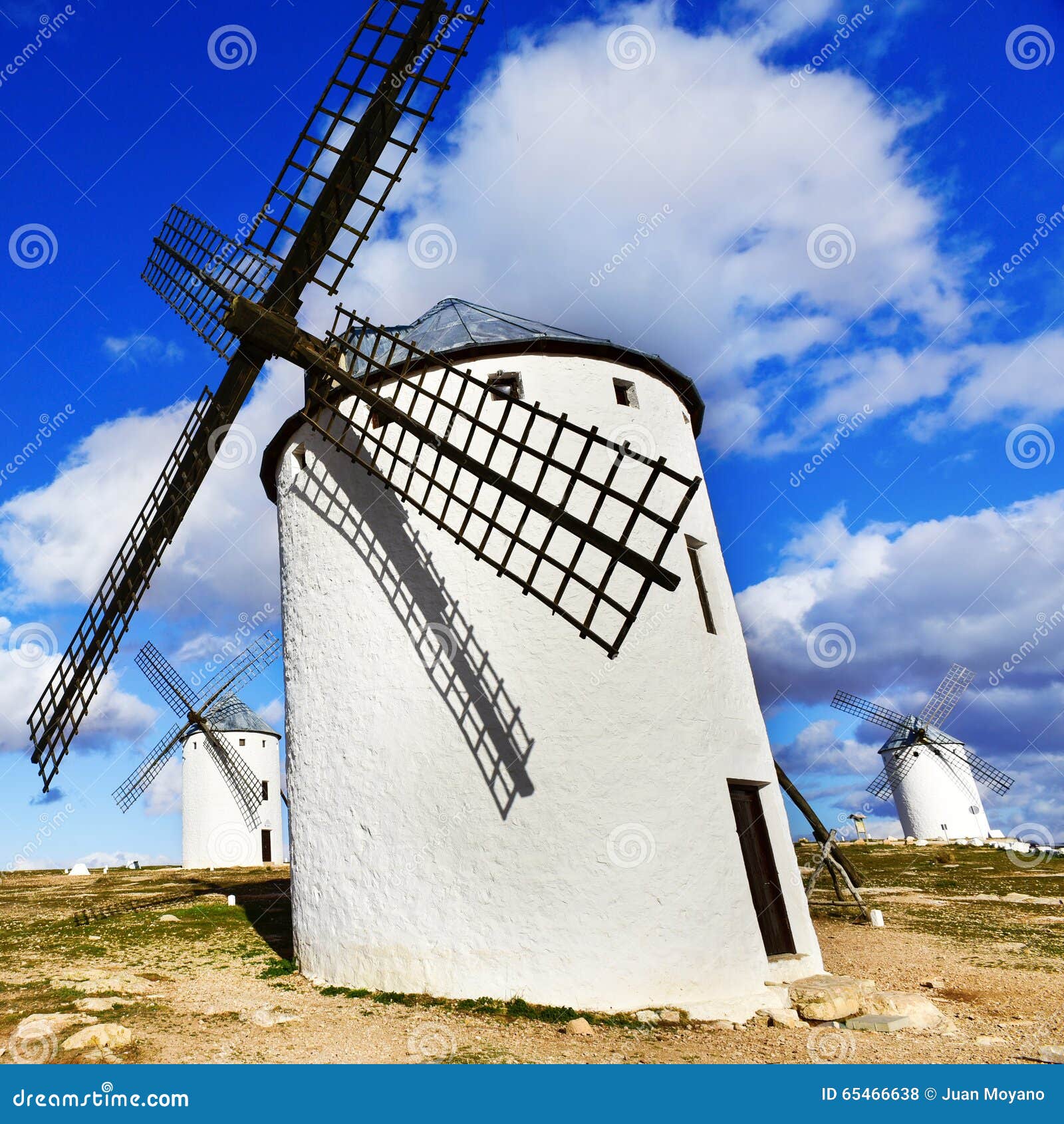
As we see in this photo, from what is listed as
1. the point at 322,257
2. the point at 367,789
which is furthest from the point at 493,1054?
the point at 322,257

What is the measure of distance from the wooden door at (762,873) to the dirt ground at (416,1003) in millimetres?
1300

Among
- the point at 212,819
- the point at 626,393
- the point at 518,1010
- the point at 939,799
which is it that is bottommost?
the point at 518,1010

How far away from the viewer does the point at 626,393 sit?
10.0 metres

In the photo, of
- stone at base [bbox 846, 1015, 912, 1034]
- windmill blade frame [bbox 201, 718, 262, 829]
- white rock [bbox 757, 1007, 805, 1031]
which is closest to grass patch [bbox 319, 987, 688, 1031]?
white rock [bbox 757, 1007, 805, 1031]

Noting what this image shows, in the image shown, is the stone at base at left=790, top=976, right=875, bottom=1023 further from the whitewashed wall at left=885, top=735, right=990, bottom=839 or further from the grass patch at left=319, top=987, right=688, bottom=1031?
the whitewashed wall at left=885, top=735, right=990, bottom=839

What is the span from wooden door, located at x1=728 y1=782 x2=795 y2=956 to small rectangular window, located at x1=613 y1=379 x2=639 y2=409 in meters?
4.83

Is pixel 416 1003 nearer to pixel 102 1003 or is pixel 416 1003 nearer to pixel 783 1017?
pixel 102 1003

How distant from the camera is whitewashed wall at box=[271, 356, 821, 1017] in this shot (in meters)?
7.60

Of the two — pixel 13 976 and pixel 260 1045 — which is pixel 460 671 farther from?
pixel 13 976

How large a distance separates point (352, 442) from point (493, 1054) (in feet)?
22.5

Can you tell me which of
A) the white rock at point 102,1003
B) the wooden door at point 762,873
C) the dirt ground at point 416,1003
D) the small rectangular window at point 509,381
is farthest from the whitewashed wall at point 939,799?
the white rock at point 102,1003

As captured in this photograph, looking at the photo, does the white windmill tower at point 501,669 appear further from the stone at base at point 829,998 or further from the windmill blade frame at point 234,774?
the windmill blade frame at point 234,774

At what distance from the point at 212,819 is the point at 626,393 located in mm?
27542

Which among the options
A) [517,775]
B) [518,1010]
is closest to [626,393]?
[517,775]
